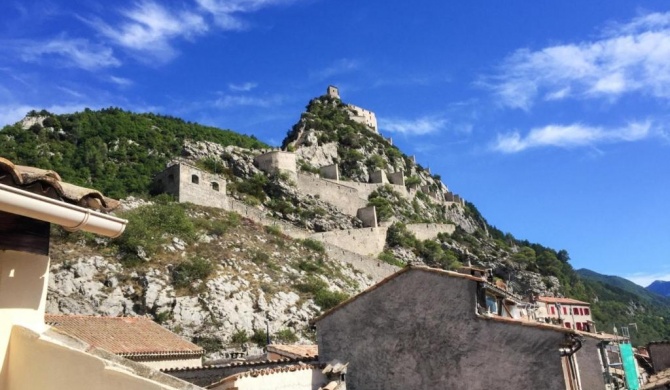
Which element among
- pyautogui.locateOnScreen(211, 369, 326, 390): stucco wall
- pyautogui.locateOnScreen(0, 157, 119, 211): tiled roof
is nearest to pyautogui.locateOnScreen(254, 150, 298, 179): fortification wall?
pyautogui.locateOnScreen(211, 369, 326, 390): stucco wall

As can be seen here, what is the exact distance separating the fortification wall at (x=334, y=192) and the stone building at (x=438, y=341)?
191ft

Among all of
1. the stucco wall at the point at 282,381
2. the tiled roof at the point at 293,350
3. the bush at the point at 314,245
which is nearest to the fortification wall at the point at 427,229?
the bush at the point at 314,245

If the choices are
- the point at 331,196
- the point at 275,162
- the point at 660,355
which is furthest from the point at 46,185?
the point at 331,196

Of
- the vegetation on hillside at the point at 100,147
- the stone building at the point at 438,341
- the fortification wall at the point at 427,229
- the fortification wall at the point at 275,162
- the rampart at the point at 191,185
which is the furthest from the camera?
the fortification wall at the point at 427,229

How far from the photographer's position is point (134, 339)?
22547 millimetres

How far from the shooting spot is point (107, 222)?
13.1 ft

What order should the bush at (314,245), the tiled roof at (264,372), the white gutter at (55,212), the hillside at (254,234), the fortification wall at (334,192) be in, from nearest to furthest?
the white gutter at (55,212)
the tiled roof at (264,372)
the hillside at (254,234)
the bush at (314,245)
the fortification wall at (334,192)

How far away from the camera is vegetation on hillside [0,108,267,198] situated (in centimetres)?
6456

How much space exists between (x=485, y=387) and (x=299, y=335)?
24224 mm

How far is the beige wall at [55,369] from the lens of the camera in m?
3.38

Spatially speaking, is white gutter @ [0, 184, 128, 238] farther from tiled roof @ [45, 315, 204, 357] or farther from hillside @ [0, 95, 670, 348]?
hillside @ [0, 95, 670, 348]

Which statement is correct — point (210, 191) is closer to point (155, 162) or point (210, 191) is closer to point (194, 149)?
point (194, 149)

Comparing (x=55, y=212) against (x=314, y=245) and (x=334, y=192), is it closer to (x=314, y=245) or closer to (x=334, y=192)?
(x=314, y=245)

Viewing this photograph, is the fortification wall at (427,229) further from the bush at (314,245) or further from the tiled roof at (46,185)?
the tiled roof at (46,185)
